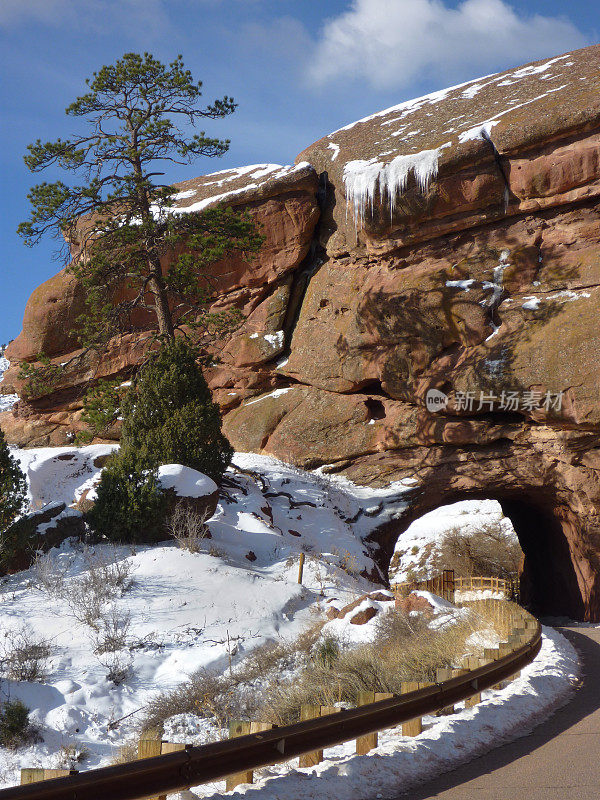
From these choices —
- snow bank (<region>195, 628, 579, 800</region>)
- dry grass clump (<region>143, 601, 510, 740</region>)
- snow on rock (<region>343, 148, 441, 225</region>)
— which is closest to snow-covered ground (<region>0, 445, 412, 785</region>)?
dry grass clump (<region>143, 601, 510, 740</region>)

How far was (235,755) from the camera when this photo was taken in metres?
4.02

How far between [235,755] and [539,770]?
7.05 feet

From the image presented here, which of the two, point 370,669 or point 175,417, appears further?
point 175,417

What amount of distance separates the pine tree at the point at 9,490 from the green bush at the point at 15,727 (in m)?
4.24

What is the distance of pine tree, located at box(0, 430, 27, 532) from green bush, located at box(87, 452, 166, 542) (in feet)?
4.12

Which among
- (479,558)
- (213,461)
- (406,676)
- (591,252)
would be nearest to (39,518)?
(213,461)

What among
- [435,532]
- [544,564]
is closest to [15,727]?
[544,564]

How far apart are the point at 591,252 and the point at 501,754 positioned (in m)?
15.5

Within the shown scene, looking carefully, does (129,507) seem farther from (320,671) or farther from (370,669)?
(370,669)

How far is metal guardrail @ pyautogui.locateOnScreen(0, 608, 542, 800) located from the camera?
10.9 ft

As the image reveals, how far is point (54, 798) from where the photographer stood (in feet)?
10.6

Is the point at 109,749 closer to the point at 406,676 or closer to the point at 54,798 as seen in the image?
the point at 406,676

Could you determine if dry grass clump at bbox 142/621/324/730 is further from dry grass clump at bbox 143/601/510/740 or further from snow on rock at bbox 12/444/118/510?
snow on rock at bbox 12/444/118/510

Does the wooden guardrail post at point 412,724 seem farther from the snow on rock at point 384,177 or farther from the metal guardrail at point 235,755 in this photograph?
the snow on rock at point 384,177
